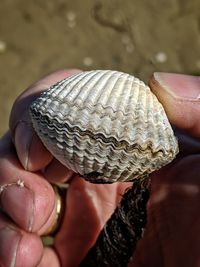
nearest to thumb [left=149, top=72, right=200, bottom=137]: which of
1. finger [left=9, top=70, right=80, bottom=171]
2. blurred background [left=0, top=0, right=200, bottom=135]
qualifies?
→ finger [left=9, top=70, right=80, bottom=171]

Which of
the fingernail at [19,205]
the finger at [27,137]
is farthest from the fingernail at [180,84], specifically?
the fingernail at [19,205]

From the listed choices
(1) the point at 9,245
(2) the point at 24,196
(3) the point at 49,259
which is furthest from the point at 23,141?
(3) the point at 49,259

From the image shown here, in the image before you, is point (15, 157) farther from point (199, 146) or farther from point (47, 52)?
point (47, 52)

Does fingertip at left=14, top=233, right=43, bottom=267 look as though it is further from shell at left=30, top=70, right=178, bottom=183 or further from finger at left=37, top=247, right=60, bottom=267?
shell at left=30, top=70, right=178, bottom=183

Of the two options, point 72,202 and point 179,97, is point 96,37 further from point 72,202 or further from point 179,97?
point 179,97

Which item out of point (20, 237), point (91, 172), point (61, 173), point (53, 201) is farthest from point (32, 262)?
point (91, 172)
